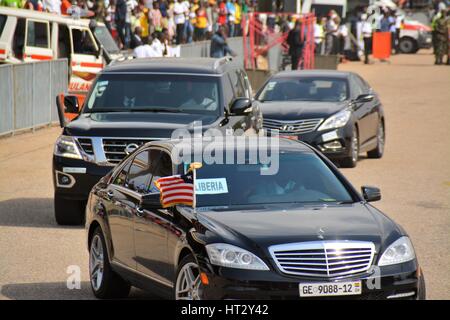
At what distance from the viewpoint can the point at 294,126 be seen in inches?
808

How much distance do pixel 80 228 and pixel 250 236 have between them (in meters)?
6.54

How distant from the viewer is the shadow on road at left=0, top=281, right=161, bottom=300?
10203 mm

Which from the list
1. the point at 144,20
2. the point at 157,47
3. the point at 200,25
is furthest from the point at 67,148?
the point at 200,25

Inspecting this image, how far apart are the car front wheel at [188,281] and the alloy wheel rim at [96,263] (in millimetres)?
1967

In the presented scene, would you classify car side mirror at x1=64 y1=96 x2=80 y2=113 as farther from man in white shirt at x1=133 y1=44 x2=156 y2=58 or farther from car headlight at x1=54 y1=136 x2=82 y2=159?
man in white shirt at x1=133 y1=44 x2=156 y2=58

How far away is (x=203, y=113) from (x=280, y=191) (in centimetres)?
604

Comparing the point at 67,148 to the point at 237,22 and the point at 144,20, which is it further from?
the point at 237,22

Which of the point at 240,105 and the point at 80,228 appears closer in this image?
the point at 80,228

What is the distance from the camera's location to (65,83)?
27.5m

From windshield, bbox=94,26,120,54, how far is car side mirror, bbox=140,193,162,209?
840 inches

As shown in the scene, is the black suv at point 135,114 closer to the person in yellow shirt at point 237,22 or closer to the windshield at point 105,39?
the windshield at point 105,39

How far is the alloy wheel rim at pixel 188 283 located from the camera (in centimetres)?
815

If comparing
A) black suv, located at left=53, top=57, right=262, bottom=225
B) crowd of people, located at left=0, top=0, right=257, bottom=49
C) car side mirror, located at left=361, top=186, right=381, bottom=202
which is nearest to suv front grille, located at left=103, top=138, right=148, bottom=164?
black suv, located at left=53, top=57, right=262, bottom=225
